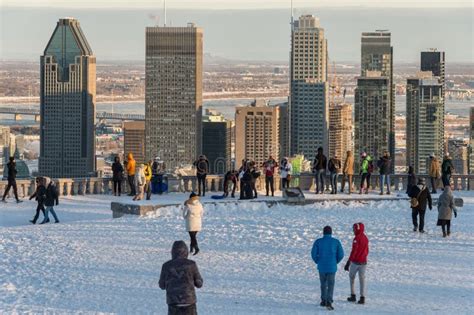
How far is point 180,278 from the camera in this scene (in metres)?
13.7

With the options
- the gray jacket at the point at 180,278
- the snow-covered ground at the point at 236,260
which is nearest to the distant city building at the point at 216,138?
the snow-covered ground at the point at 236,260

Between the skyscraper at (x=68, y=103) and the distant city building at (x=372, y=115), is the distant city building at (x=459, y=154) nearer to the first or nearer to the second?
the distant city building at (x=372, y=115)

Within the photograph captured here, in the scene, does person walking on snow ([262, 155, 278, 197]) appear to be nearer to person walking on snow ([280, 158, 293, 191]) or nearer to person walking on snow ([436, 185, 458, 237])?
→ person walking on snow ([280, 158, 293, 191])

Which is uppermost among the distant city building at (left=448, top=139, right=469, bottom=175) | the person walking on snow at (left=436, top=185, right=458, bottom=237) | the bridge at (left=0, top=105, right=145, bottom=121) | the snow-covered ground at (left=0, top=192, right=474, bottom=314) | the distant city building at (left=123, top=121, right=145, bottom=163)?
the bridge at (left=0, top=105, right=145, bottom=121)

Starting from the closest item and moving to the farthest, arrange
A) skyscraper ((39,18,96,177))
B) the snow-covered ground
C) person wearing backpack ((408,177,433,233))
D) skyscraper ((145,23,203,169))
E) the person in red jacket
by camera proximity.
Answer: the person in red jacket, the snow-covered ground, person wearing backpack ((408,177,433,233)), skyscraper ((39,18,96,177)), skyscraper ((145,23,203,169))

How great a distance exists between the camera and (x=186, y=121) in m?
156

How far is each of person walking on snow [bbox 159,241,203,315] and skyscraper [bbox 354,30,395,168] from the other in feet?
419

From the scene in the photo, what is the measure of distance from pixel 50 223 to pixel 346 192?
7556 millimetres

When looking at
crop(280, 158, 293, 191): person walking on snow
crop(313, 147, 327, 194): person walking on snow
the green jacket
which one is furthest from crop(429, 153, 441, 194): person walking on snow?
crop(280, 158, 293, 191): person walking on snow

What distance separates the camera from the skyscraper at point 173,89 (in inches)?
5846

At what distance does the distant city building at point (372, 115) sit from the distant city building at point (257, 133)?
357 inches

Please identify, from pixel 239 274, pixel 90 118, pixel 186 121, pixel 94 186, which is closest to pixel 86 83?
pixel 90 118

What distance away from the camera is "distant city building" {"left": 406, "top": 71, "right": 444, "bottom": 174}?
483 ft

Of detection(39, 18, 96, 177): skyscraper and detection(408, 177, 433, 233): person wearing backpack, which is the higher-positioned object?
detection(39, 18, 96, 177): skyscraper
